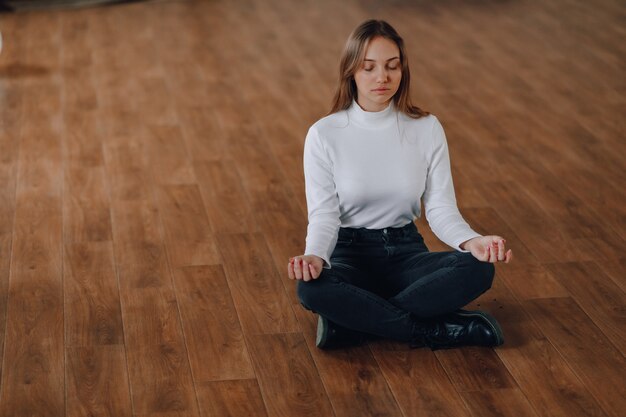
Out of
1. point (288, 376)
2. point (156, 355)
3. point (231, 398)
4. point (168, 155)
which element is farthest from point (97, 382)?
point (168, 155)

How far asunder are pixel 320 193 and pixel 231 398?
1.85 feet

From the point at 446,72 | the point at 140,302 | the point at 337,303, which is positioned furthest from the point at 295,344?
the point at 446,72

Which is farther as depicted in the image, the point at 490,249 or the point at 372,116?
the point at 372,116

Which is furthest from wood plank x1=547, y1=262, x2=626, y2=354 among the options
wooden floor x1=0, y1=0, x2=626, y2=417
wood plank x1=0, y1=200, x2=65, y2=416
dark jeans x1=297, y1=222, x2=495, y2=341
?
wood plank x1=0, y1=200, x2=65, y2=416

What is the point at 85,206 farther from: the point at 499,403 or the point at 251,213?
the point at 499,403

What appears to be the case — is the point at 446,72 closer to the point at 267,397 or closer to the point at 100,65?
the point at 100,65

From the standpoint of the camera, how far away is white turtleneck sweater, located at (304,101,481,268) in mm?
2570

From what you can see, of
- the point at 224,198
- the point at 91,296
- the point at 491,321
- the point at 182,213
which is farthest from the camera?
the point at 224,198

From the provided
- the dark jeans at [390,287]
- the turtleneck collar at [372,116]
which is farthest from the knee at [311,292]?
the turtleneck collar at [372,116]

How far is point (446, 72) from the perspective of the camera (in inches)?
198

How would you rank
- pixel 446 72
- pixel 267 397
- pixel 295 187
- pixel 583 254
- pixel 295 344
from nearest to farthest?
pixel 267 397 → pixel 295 344 → pixel 583 254 → pixel 295 187 → pixel 446 72

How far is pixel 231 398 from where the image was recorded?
2.30 meters

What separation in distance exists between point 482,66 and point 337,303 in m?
2.98

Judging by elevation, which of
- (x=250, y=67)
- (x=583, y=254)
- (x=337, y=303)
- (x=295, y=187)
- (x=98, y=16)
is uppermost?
(x=337, y=303)
